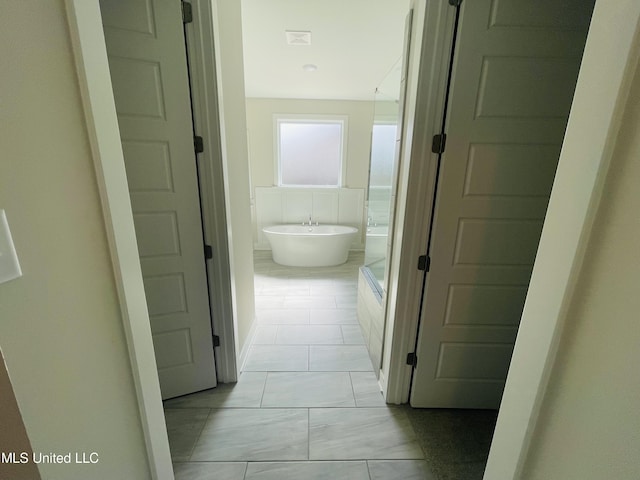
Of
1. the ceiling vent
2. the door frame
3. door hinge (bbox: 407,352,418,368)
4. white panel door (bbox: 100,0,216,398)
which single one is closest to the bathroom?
the ceiling vent

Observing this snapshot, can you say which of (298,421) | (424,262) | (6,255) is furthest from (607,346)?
(298,421)

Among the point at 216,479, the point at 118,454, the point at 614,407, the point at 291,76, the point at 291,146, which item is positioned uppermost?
the point at 291,76

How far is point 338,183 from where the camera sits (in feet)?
15.8

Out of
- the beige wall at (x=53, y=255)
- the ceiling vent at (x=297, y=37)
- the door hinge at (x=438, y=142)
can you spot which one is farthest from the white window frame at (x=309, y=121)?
the beige wall at (x=53, y=255)

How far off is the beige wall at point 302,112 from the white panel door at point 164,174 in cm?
330

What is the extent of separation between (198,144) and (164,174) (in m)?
0.25

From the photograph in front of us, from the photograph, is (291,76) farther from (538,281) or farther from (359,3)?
(538,281)

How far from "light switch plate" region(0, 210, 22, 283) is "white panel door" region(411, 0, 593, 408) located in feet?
4.87

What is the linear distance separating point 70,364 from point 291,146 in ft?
15.1

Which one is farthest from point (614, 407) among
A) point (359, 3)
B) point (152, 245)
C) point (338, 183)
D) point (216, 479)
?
point (338, 183)

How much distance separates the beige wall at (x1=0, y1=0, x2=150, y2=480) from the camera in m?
0.47

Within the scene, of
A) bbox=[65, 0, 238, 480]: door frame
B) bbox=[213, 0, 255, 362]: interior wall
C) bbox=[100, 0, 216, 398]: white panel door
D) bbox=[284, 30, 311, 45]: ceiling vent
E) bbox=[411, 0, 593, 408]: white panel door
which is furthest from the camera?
bbox=[284, 30, 311, 45]: ceiling vent

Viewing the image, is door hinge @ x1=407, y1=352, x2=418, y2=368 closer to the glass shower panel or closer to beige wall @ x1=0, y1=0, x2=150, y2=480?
the glass shower panel

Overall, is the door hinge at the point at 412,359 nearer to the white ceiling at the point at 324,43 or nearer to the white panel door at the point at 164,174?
the white panel door at the point at 164,174
